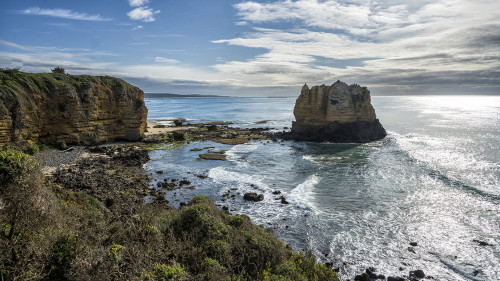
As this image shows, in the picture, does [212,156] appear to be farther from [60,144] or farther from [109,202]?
[60,144]

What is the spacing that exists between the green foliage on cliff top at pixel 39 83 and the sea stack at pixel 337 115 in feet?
122

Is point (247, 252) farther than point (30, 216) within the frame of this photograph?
Yes

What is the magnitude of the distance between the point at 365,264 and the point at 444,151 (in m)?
36.6

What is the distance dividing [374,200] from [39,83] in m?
43.5

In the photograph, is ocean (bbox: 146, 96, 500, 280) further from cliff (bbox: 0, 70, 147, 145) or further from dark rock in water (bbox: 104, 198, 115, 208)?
cliff (bbox: 0, 70, 147, 145)

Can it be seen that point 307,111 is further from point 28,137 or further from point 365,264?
point 28,137

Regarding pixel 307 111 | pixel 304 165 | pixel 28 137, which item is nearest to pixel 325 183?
pixel 304 165

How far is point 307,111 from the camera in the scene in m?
55.1

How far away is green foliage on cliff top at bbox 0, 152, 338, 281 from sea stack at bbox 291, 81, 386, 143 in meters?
43.3

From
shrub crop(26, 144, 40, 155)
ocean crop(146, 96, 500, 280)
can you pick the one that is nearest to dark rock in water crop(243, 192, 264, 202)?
ocean crop(146, 96, 500, 280)

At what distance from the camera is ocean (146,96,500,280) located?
15797 millimetres

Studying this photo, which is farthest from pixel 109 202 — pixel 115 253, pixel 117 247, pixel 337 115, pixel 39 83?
pixel 337 115

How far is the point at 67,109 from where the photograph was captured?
3700 cm

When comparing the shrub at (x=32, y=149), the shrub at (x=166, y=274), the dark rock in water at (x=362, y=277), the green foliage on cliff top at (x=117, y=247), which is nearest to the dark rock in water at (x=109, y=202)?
the green foliage on cliff top at (x=117, y=247)
